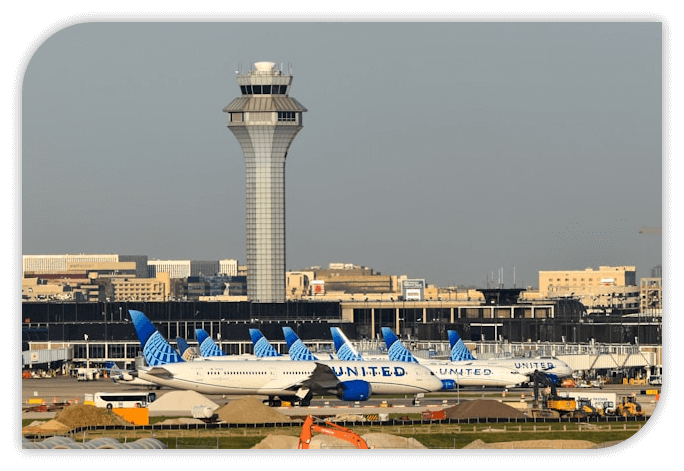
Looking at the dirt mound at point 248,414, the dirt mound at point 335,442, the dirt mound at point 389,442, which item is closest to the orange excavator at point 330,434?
the dirt mound at point 335,442

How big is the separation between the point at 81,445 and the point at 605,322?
415 feet

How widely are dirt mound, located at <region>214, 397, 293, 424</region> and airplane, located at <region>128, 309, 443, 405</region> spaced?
538 inches

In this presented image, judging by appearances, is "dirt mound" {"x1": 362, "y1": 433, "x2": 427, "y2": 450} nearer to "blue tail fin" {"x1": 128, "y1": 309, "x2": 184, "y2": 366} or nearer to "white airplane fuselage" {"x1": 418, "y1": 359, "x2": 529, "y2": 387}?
"blue tail fin" {"x1": 128, "y1": 309, "x2": 184, "y2": 366}

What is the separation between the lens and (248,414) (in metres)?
92.3

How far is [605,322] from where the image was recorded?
7323 inches

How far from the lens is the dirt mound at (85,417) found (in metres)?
84.5

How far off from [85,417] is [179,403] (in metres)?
16.4

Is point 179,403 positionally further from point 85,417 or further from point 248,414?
point 85,417

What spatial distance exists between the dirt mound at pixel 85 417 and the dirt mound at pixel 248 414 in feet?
22.2

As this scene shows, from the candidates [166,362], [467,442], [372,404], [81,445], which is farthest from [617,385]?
[81,445]

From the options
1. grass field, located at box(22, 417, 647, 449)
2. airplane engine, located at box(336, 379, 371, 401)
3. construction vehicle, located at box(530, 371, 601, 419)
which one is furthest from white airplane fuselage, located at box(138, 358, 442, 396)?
grass field, located at box(22, 417, 647, 449)

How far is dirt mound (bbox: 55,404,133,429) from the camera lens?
3327 inches
